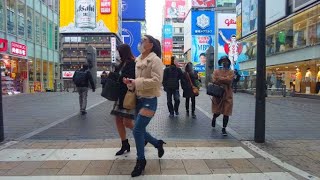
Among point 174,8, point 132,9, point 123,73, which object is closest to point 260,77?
point 123,73

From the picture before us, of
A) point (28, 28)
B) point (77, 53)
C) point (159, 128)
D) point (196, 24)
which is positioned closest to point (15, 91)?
point (28, 28)

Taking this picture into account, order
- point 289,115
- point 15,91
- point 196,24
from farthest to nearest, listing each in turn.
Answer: point 196,24
point 15,91
point 289,115

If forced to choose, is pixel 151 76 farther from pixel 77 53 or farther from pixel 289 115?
pixel 77 53

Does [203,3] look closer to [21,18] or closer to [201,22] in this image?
[201,22]

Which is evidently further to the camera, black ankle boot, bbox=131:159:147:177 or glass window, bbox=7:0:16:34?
glass window, bbox=7:0:16:34

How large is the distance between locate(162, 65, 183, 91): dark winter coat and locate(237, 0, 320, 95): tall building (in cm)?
1314

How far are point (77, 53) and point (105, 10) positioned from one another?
644 inches

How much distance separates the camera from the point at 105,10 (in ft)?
179

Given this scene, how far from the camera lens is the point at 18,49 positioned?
87.2 feet

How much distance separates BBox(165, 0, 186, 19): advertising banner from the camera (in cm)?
14212

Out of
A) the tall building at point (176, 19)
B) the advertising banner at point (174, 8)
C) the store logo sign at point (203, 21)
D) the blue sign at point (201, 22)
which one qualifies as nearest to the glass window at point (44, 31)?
the blue sign at point (201, 22)

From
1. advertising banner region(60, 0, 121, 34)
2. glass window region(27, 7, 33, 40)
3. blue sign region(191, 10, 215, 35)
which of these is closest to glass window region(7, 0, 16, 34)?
glass window region(27, 7, 33, 40)

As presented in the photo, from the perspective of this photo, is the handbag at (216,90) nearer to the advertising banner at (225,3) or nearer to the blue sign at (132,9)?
the blue sign at (132,9)

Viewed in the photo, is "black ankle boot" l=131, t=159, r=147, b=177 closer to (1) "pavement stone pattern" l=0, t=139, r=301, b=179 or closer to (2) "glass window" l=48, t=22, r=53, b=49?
(1) "pavement stone pattern" l=0, t=139, r=301, b=179
